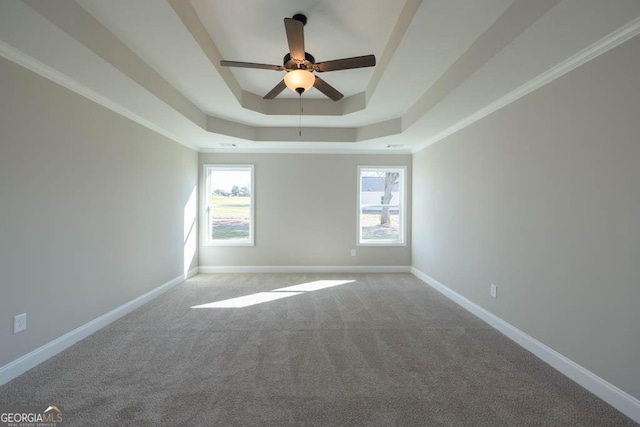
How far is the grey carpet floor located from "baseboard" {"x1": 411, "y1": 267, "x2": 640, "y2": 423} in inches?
2.4

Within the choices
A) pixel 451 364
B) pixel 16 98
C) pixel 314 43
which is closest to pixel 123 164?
pixel 16 98

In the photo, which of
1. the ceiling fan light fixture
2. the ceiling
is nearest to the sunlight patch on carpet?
the ceiling

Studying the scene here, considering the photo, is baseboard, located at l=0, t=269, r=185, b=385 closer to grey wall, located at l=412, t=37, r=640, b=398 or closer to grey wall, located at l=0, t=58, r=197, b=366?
grey wall, located at l=0, t=58, r=197, b=366

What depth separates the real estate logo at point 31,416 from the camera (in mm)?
1670

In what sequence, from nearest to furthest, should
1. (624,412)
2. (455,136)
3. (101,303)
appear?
(624,412) < (101,303) < (455,136)

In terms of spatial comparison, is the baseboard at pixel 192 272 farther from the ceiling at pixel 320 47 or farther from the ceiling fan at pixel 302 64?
the ceiling fan at pixel 302 64

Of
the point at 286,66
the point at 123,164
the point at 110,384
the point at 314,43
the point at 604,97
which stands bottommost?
the point at 110,384

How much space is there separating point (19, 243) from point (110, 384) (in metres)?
1.28

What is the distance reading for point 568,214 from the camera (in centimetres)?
220

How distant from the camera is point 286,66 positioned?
2.38 meters

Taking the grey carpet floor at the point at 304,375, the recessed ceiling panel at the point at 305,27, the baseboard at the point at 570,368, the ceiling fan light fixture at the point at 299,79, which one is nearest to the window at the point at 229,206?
the grey carpet floor at the point at 304,375

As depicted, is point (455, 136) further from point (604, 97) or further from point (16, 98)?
point (16, 98)

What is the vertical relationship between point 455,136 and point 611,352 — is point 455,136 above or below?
above

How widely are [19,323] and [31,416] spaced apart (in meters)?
0.78
